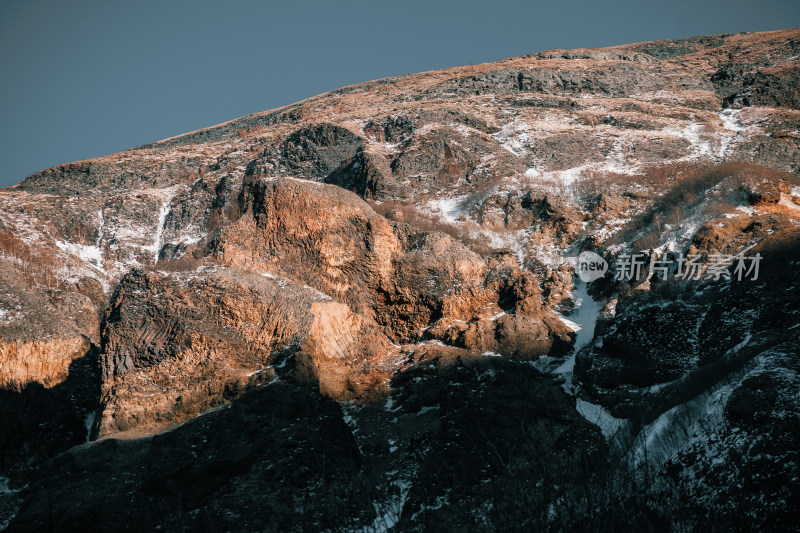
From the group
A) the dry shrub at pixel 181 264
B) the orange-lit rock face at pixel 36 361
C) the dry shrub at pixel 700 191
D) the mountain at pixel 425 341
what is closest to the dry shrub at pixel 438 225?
the mountain at pixel 425 341

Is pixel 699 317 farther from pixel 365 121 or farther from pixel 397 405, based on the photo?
pixel 365 121

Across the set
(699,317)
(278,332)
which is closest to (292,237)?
(278,332)

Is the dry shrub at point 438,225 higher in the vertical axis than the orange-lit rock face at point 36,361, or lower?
higher

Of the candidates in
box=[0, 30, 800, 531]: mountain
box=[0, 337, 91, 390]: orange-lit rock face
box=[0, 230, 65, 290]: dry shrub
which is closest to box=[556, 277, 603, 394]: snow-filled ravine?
box=[0, 30, 800, 531]: mountain

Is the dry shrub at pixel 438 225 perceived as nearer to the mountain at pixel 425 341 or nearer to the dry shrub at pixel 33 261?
the mountain at pixel 425 341

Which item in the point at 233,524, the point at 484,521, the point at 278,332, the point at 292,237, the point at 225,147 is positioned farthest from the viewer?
the point at 225,147

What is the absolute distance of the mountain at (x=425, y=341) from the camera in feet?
65.5

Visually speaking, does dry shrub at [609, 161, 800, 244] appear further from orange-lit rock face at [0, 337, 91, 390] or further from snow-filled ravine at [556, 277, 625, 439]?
orange-lit rock face at [0, 337, 91, 390]

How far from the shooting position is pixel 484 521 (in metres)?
18.6

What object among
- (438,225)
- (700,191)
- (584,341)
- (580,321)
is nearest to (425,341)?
(584,341)

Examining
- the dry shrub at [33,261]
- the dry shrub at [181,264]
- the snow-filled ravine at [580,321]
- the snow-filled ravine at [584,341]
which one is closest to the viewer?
the snow-filled ravine at [584,341]

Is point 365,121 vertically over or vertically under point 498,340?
over

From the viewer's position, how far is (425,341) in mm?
34250

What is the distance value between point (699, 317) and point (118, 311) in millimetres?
28169
